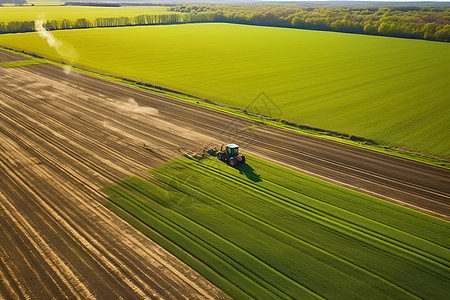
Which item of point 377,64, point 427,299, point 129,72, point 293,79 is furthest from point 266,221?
point 377,64

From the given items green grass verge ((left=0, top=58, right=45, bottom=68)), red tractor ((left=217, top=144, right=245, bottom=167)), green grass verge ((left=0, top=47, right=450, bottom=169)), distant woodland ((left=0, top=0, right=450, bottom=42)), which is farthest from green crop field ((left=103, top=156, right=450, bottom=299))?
distant woodland ((left=0, top=0, right=450, bottom=42))

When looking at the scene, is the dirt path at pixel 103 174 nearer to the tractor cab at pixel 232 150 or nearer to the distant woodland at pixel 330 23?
the tractor cab at pixel 232 150

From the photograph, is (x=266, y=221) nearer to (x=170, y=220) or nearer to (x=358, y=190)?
(x=170, y=220)

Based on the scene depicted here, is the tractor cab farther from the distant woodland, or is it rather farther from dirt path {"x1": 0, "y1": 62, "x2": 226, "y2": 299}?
the distant woodland

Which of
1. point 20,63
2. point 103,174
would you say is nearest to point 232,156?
point 103,174

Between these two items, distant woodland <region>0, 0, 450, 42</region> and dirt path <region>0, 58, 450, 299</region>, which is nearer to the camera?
dirt path <region>0, 58, 450, 299</region>
